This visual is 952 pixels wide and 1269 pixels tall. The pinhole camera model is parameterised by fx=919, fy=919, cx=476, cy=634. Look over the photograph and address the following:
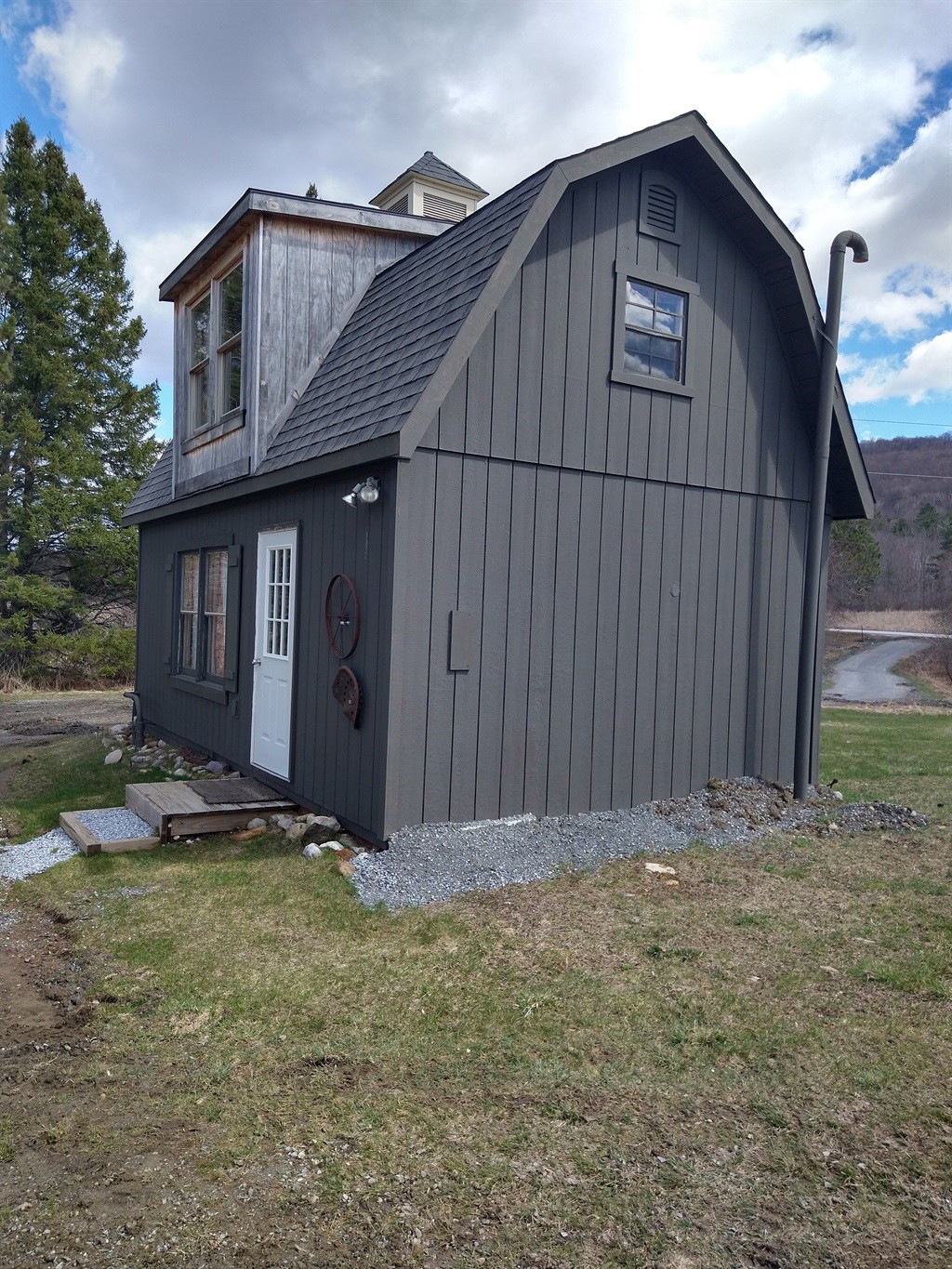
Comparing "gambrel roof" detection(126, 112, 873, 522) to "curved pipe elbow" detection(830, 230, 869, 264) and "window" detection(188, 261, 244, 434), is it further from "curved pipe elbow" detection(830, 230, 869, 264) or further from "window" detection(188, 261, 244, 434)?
"window" detection(188, 261, 244, 434)

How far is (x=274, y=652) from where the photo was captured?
26.4 ft

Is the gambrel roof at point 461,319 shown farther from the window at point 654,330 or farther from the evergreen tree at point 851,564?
the evergreen tree at point 851,564

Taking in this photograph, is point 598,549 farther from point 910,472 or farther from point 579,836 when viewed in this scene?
point 910,472

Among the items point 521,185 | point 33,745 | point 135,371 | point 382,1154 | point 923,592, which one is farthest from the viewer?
point 923,592

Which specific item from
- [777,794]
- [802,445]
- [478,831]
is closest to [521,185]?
[802,445]

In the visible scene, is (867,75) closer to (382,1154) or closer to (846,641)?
(382,1154)

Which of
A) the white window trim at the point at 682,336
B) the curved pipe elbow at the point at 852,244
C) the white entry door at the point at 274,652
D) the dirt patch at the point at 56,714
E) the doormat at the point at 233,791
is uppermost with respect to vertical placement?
the curved pipe elbow at the point at 852,244

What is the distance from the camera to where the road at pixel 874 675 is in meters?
24.2

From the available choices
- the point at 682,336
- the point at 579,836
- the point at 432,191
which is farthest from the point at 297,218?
the point at 579,836

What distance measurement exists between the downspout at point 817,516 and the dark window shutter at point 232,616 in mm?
5171

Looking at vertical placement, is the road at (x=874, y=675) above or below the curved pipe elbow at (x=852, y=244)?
below

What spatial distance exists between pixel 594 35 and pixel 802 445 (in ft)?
15.2

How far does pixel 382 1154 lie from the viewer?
113 inches

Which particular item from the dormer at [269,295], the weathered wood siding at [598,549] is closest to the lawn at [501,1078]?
the weathered wood siding at [598,549]
